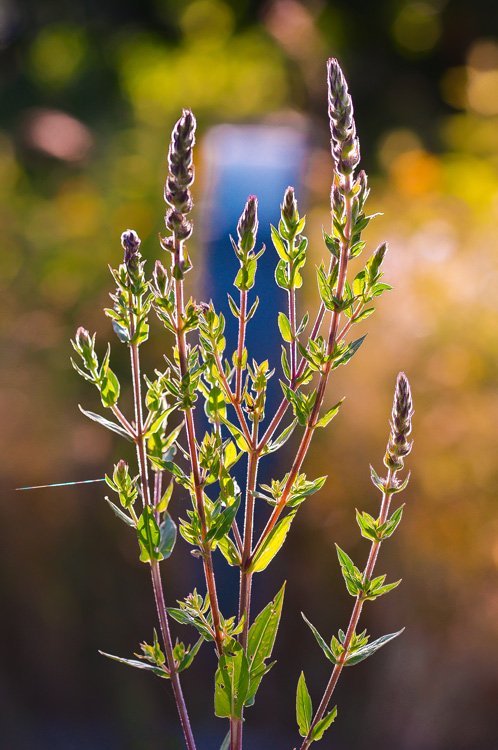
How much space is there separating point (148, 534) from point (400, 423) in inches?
6.2

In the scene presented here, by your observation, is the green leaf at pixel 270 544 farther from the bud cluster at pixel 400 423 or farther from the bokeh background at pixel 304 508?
the bokeh background at pixel 304 508

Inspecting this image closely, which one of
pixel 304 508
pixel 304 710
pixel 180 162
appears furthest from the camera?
pixel 304 508

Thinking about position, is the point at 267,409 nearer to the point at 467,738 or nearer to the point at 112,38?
the point at 467,738

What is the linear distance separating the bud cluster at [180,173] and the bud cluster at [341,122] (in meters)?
0.07

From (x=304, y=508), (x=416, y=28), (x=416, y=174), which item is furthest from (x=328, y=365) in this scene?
(x=416, y=28)

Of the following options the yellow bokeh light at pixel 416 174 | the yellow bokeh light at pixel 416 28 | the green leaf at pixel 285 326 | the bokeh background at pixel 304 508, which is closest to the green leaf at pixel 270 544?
the green leaf at pixel 285 326

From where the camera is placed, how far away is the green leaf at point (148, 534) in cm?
43

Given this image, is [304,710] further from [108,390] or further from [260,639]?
[108,390]

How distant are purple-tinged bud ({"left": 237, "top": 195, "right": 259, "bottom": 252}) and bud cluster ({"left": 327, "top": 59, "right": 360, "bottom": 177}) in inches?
1.8

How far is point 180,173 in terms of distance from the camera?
36cm

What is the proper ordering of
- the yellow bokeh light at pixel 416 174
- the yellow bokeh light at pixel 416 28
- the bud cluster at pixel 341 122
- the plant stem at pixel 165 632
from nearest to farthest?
1. the bud cluster at pixel 341 122
2. the plant stem at pixel 165 632
3. the yellow bokeh light at pixel 416 174
4. the yellow bokeh light at pixel 416 28

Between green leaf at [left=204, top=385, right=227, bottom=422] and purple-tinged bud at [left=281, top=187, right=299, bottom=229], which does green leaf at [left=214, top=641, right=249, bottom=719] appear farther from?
purple-tinged bud at [left=281, top=187, right=299, bottom=229]

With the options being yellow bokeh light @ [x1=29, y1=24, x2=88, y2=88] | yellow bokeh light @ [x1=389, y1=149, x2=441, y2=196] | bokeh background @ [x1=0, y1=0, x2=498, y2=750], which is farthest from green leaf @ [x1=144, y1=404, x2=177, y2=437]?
yellow bokeh light @ [x1=29, y1=24, x2=88, y2=88]

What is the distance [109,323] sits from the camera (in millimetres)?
1531
